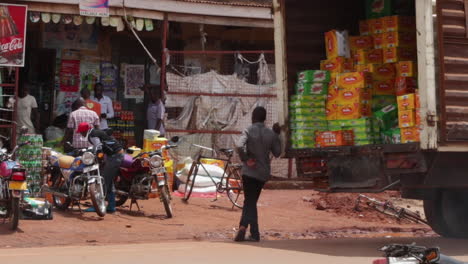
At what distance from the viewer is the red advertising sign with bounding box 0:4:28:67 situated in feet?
46.3

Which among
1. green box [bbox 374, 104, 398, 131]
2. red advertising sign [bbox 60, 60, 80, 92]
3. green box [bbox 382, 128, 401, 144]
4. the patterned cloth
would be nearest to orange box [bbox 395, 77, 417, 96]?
green box [bbox 374, 104, 398, 131]

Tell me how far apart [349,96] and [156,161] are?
3562 mm

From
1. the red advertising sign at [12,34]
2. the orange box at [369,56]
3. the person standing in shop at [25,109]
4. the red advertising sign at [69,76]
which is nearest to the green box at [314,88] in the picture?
the orange box at [369,56]

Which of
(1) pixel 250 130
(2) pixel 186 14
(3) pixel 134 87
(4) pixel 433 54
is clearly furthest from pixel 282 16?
(3) pixel 134 87

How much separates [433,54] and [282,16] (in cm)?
229

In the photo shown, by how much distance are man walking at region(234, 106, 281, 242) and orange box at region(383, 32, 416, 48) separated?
5.86ft

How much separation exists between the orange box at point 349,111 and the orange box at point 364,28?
1.16m

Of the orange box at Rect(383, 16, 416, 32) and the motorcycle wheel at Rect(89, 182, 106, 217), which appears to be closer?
the orange box at Rect(383, 16, 416, 32)

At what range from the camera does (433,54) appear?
8.98m

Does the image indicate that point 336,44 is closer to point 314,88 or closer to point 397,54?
point 314,88

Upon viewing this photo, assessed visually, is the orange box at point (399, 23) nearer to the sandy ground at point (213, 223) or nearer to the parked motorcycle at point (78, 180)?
the sandy ground at point (213, 223)

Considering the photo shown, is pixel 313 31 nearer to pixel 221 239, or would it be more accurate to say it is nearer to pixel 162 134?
pixel 221 239

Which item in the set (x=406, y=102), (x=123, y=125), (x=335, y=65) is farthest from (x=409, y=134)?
(x=123, y=125)

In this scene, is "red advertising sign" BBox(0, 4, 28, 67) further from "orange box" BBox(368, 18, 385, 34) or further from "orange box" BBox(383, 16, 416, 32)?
"orange box" BBox(383, 16, 416, 32)
